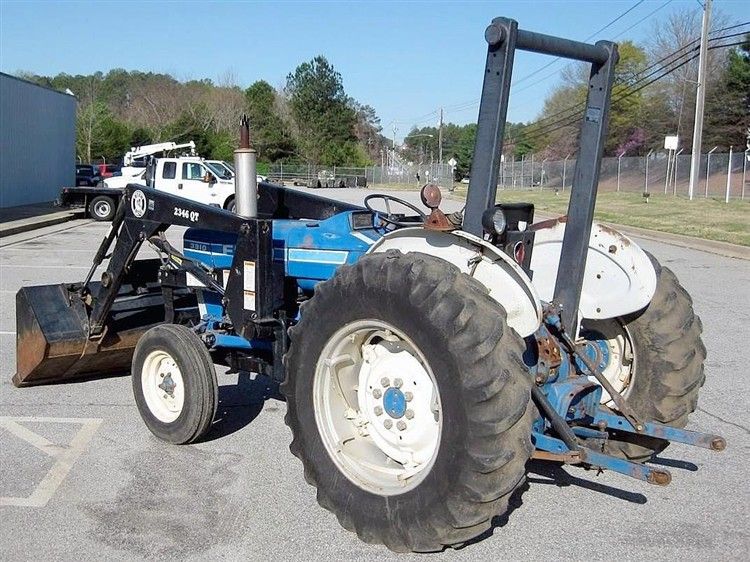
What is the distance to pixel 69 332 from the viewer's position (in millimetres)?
6402

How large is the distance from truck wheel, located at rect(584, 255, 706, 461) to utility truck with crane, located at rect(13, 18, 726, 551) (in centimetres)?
1

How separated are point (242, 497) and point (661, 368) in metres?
2.43

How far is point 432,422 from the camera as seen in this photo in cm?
397

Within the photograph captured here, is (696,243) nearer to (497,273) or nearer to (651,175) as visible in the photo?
(497,273)

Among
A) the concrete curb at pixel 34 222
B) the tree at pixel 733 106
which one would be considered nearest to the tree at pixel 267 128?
the tree at pixel 733 106

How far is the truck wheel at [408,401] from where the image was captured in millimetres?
3500

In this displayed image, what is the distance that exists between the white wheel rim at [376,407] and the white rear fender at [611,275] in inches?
51.5

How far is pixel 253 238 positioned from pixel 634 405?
241cm

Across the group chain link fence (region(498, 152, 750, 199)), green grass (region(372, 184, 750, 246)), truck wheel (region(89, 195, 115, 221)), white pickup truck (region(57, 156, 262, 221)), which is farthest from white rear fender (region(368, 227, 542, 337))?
chain link fence (region(498, 152, 750, 199))

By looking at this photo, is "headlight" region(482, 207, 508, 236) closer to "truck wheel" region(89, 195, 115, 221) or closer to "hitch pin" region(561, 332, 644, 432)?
"hitch pin" region(561, 332, 644, 432)

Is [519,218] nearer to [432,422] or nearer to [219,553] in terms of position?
[432,422]

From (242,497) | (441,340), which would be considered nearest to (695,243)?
(242,497)

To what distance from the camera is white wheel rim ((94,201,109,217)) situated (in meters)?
26.1

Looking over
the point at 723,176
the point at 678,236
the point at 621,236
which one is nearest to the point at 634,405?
the point at 621,236
